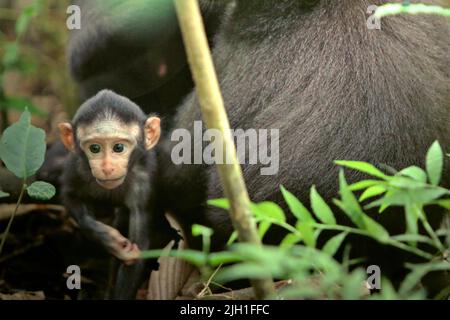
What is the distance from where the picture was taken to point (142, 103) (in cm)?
218

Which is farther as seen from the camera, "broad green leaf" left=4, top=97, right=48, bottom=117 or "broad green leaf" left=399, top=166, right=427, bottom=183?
"broad green leaf" left=4, top=97, right=48, bottom=117

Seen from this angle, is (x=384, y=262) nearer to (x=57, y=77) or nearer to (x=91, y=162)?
(x=91, y=162)

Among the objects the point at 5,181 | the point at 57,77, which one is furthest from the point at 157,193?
the point at 57,77

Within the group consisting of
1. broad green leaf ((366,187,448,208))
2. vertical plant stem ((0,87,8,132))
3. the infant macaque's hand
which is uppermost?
vertical plant stem ((0,87,8,132))

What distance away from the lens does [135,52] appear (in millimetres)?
2340

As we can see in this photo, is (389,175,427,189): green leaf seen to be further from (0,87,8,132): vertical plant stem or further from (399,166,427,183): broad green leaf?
(0,87,8,132): vertical plant stem

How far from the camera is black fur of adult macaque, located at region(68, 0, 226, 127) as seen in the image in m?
2.25

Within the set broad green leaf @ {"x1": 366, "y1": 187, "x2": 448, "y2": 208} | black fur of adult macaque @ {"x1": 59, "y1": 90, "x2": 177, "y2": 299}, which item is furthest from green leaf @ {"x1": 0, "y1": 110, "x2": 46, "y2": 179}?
broad green leaf @ {"x1": 366, "y1": 187, "x2": 448, "y2": 208}

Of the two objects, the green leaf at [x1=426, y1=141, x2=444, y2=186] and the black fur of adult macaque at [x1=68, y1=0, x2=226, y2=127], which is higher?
the black fur of adult macaque at [x1=68, y1=0, x2=226, y2=127]

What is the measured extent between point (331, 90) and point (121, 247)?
2.35ft

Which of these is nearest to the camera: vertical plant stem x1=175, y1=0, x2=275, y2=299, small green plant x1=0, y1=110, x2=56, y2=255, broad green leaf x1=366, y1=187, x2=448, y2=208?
vertical plant stem x1=175, y1=0, x2=275, y2=299

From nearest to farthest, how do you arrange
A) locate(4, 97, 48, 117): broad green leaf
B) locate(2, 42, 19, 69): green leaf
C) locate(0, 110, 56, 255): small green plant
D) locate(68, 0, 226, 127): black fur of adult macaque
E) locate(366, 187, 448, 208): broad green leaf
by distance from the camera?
locate(366, 187, 448, 208): broad green leaf
locate(0, 110, 56, 255): small green plant
locate(68, 0, 226, 127): black fur of adult macaque
locate(4, 97, 48, 117): broad green leaf
locate(2, 42, 19, 69): green leaf

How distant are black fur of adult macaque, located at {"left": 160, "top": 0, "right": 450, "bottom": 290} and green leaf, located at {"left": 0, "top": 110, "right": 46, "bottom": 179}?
16.9 inches

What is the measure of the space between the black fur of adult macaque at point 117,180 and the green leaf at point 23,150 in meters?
0.11
